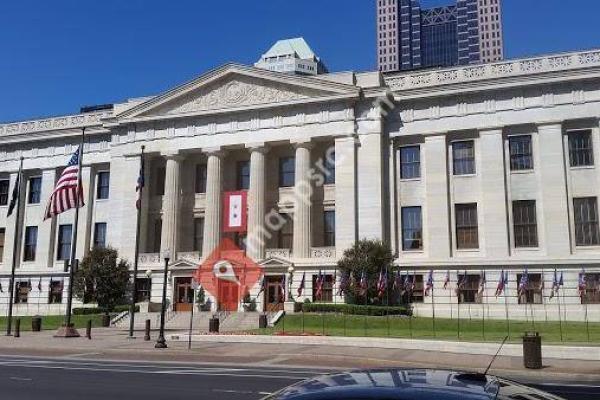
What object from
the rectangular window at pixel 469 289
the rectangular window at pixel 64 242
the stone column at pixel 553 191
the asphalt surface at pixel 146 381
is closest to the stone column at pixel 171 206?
the rectangular window at pixel 64 242

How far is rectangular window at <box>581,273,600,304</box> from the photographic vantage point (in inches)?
1759

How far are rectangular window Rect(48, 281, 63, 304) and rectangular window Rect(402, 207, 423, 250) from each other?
34.0 m

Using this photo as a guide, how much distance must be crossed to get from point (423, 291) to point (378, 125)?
14076 millimetres

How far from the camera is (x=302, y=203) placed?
2074 inches

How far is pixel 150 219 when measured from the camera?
59.0 m

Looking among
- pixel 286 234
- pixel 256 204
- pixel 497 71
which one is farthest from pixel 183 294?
pixel 497 71

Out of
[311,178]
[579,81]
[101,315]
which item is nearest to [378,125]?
[311,178]

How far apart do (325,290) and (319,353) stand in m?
24.0

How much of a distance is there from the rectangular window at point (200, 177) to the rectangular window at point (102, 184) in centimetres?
1036

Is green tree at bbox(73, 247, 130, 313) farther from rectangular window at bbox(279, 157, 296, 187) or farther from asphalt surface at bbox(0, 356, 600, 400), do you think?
asphalt surface at bbox(0, 356, 600, 400)

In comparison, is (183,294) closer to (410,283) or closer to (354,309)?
(354,309)

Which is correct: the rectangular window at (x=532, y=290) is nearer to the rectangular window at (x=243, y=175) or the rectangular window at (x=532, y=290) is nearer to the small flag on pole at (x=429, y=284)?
the small flag on pole at (x=429, y=284)

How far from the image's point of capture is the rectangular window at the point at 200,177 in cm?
5941

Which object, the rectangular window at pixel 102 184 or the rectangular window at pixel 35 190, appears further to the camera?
the rectangular window at pixel 35 190
